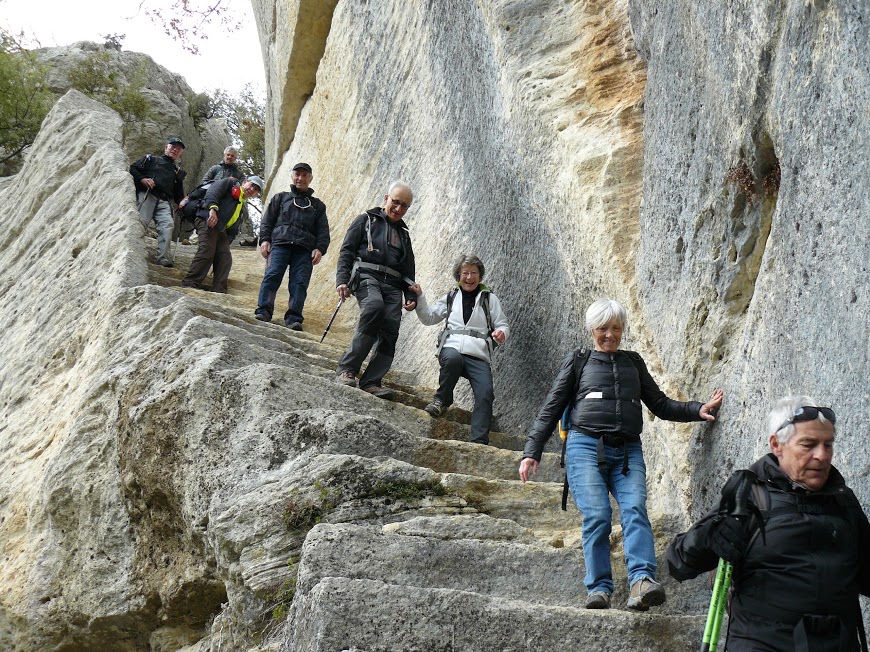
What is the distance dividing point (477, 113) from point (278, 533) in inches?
232

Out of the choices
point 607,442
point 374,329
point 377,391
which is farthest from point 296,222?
point 607,442

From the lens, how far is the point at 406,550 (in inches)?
188

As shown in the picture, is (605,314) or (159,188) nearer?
(605,314)

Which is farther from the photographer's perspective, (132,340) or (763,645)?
(132,340)

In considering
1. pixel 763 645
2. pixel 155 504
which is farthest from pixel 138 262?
pixel 763 645

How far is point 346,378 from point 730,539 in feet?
14.4

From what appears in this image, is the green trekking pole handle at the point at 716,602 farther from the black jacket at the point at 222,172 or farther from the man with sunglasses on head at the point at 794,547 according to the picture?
the black jacket at the point at 222,172

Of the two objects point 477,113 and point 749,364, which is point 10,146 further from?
point 749,364

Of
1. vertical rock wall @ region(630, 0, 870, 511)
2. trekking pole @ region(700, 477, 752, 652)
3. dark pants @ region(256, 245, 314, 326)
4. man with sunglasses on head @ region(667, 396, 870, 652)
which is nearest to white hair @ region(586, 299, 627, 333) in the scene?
vertical rock wall @ region(630, 0, 870, 511)

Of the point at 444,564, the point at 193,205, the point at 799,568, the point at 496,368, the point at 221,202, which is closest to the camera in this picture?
the point at 799,568

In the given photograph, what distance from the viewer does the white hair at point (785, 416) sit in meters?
3.84

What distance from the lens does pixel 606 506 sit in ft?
16.2

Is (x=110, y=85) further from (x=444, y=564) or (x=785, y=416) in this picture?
(x=785, y=416)

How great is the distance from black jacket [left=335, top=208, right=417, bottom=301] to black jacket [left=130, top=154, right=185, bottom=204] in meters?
5.45
